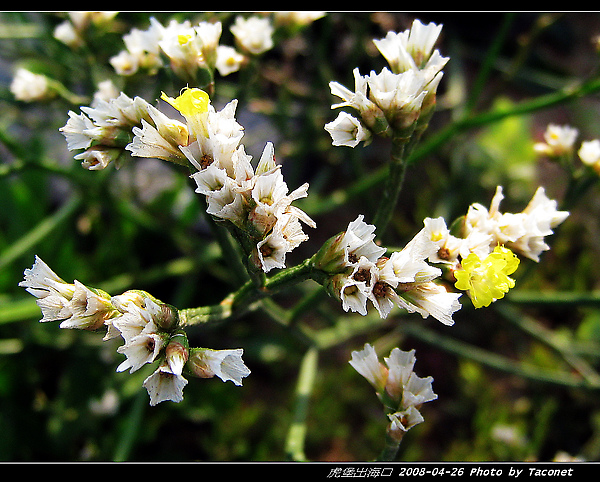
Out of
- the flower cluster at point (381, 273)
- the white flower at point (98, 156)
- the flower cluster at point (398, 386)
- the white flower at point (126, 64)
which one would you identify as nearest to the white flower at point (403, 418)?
the flower cluster at point (398, 386)

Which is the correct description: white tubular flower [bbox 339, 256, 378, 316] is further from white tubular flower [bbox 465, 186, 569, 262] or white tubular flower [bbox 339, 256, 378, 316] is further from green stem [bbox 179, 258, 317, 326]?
white tubular flower [bbox 465, 186, 569, 262]

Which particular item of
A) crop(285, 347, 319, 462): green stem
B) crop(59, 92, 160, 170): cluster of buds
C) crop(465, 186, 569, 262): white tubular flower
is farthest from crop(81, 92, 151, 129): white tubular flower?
crop(285, 347, 319, 462): green stem

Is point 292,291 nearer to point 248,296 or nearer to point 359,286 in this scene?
point 248,296

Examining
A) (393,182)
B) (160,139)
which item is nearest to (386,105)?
(393,182)
